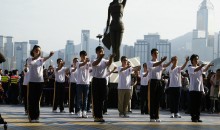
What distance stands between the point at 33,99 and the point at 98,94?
1718 mm

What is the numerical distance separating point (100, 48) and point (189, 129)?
3.21 metres

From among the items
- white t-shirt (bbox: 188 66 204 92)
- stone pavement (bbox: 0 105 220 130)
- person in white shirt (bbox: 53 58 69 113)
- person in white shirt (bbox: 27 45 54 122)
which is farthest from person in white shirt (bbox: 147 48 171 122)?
person in white shirt (bbox: 53 58 69 113)

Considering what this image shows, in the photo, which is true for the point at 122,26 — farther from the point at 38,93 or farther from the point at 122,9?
the point at 38,93

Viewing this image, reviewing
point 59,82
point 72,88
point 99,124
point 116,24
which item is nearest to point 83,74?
point 72,88

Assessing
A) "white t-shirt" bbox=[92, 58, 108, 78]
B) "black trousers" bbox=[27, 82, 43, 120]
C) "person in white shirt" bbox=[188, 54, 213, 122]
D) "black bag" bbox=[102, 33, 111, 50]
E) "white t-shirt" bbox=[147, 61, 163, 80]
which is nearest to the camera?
"black trousers" bbox=[27, 82, 43, 120]

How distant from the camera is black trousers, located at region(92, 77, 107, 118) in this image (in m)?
11.5

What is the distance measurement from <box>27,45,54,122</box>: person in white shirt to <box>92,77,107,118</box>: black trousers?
4.68 feet

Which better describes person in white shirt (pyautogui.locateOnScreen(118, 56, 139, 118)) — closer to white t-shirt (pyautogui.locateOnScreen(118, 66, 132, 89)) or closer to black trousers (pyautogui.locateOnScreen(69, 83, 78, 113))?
white t-shirt (pyautogui.locateOnScreen(118, 66, 132, 89))

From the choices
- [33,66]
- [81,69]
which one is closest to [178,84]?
[81,69]

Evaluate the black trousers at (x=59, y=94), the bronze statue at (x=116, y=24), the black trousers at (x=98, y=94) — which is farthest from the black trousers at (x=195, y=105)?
the bronze statue at (x=116, y=24)

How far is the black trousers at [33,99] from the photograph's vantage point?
1106 centimetres

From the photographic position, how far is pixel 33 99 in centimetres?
1109

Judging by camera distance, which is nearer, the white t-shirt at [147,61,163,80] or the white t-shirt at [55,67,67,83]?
the white t-shirt at [147,61,163,80]

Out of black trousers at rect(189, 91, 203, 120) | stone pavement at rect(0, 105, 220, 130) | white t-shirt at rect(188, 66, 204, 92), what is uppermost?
white t-shirt at rect(188, 66, 204, 92)
